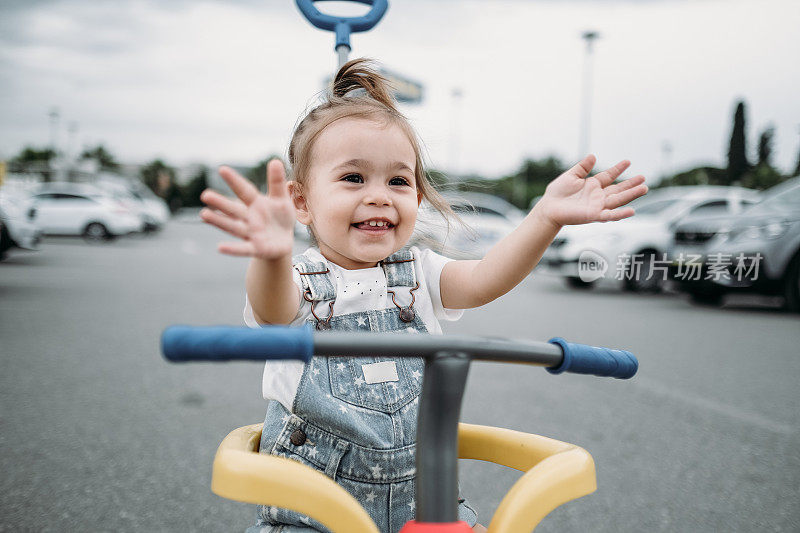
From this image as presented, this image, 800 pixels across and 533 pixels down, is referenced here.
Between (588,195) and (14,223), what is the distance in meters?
8.41

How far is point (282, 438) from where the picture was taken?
127cm

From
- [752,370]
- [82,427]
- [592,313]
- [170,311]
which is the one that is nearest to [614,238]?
[592,313]

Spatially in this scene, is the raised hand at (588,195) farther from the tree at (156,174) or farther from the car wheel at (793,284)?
the tree at (156,174)

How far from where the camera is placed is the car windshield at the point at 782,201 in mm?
6910

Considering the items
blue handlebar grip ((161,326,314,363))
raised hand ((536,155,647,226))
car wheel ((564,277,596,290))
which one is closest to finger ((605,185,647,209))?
raised hand ((536,155,647,226))

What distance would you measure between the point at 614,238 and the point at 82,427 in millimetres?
7298

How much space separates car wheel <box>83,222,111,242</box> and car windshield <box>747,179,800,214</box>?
15.3m

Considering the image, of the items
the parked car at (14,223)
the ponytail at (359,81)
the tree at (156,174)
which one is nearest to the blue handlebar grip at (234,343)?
the ponytail at (359,81)

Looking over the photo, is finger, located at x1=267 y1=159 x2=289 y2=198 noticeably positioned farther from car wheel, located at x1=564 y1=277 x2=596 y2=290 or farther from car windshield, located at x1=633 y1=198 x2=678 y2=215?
car windshield, located at x1=633 y1=198 x2=678 y2=215

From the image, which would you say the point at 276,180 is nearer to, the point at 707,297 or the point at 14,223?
the point at 14,223

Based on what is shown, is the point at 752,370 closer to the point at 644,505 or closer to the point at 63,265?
the point at 644,505

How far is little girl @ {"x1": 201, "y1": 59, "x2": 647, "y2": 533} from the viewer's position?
1.24 metres

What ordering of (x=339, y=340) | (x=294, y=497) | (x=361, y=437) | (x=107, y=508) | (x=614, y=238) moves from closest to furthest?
(x=339, y=340), (x=294, y=497), (x=361, y=437), (x=107, y=508), (x=614, y=238)

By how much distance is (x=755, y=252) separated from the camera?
21.6 ft
